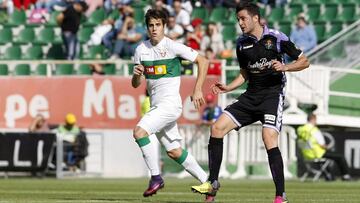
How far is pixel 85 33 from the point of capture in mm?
31953

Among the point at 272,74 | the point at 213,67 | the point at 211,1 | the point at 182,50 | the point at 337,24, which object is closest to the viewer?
the point at 272,74

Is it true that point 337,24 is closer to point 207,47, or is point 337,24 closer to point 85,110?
point 207,47

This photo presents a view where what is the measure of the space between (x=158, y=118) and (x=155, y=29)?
1.09 m

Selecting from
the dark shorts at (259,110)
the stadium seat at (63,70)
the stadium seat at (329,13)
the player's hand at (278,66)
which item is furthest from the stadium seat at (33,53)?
the player's hand at (278,66)

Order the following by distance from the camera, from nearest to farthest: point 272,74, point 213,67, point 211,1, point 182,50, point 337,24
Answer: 1. point 272,74
2. point 182,50
3. point 213,67
4. point 337,24
5. point 211,1

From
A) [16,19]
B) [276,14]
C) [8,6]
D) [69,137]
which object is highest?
[8,6]

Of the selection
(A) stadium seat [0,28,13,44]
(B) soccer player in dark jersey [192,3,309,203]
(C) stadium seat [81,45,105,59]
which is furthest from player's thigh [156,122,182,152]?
(A) stadium seat [0,28,13,44]

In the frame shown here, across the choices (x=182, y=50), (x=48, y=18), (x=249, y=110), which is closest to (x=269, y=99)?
(x=249, y=110)

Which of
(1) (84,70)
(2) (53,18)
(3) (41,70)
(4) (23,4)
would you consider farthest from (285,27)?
(4) (23,4)

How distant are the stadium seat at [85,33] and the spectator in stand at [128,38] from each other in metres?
1.78

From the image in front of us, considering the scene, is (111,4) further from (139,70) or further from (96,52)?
(139,70)

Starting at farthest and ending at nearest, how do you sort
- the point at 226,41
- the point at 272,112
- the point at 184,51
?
the point at 226,41
the point at 184,51
the point at 272,112

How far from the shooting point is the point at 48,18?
110ft

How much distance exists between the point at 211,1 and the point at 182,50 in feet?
58.3
